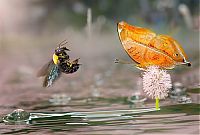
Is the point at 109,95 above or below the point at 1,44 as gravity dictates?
below

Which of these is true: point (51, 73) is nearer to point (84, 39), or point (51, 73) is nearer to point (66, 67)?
point (66, 67)

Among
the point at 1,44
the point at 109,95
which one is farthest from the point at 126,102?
the point at 1,44

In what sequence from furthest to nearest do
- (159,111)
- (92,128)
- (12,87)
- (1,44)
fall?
(1,44)
(12,87)
(159,111)
(92,128)

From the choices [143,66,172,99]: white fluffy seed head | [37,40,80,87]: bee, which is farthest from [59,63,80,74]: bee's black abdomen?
[143,66,172,99]: white fluffy seed head

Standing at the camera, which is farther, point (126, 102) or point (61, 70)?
point (126, 102)

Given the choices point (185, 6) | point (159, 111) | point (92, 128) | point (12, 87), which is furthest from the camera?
point (185, 6)

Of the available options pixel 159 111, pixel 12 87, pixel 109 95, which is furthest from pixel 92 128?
pixel 12 87

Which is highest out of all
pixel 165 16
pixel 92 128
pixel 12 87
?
pixel 165 16

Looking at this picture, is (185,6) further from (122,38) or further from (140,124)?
(140,124)
